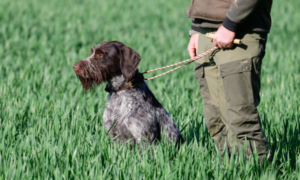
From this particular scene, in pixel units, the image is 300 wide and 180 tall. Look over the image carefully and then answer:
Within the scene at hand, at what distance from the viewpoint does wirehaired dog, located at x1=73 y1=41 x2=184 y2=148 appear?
11.4 ft

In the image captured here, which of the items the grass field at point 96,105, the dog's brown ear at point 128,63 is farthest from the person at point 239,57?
the dog's brown ear at point 128,63

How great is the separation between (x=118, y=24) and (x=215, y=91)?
8.51 meters

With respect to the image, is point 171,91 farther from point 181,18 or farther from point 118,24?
point 181,18

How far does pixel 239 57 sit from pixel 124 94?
1131 millimetres

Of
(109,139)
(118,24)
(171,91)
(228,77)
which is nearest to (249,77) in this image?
(228,77)

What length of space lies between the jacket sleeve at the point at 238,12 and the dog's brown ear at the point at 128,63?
3.09 feet

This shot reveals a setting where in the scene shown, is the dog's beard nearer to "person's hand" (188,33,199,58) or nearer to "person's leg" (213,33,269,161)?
"person's hand" (188,33,199,58)

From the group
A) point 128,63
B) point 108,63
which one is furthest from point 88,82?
point 128,63

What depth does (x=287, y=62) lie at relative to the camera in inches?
296

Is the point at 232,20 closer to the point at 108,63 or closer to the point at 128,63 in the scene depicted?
the point at 128,63

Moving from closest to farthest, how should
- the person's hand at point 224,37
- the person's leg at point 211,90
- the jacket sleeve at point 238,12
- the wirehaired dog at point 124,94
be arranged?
the jacket sleeve at point 238,12 → the person's hand at point 224,37 → the person's leg at point 211,90 → the wirehaired dog at point 124,94

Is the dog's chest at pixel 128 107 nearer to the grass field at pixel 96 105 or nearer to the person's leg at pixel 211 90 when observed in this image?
the grass field at pixel 96 105

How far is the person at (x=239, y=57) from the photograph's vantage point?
9.71 ft

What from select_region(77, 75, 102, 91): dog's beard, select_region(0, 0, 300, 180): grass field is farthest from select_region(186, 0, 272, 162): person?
select_region(77, 75, 102, 91): dog's beard
